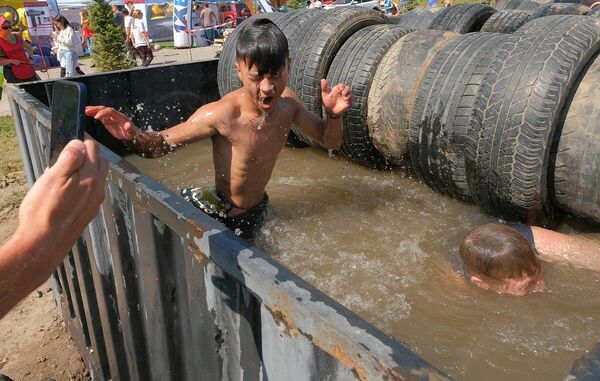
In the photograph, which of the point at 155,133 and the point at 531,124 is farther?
the point at 531,124

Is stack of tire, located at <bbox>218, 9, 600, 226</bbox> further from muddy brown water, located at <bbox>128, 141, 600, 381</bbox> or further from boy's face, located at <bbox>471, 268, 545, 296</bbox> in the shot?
boy's face, located at <bbox>471, 268, 545, 296</bbox>

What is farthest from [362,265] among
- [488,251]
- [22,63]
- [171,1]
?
[171,1]

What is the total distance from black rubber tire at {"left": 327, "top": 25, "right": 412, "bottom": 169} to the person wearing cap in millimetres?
6034

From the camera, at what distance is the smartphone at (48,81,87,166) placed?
127 cm

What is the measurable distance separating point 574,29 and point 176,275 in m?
2.94

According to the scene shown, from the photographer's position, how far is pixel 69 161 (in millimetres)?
1134

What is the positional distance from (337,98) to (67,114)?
78.3 inches

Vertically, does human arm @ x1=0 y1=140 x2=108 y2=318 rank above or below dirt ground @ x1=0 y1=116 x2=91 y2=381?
above

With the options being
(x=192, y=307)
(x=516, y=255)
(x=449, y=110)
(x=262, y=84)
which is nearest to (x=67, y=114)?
(x=192, y=307)

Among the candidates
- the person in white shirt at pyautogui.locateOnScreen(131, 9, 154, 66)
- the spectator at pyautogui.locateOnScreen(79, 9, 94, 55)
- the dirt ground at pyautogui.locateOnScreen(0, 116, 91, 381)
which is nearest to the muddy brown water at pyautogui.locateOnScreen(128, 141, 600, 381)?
the dirt ground at pyautogui.locateOnScreen(0, 116, 91, 381)

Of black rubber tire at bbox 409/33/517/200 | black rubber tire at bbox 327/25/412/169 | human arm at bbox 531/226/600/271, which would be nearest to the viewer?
human arm at bbox 531/226/600/271

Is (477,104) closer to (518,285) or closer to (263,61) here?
(518,285)

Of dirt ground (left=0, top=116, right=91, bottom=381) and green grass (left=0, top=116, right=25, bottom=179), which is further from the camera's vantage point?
green grass (left=0, top=116, right=25, bottom=179)

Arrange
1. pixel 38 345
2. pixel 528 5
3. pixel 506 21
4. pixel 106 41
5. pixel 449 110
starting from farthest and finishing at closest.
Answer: pixel 106 41
pixel 528 5
pixel 506 21
pixel 449 110
pixel 38 345
